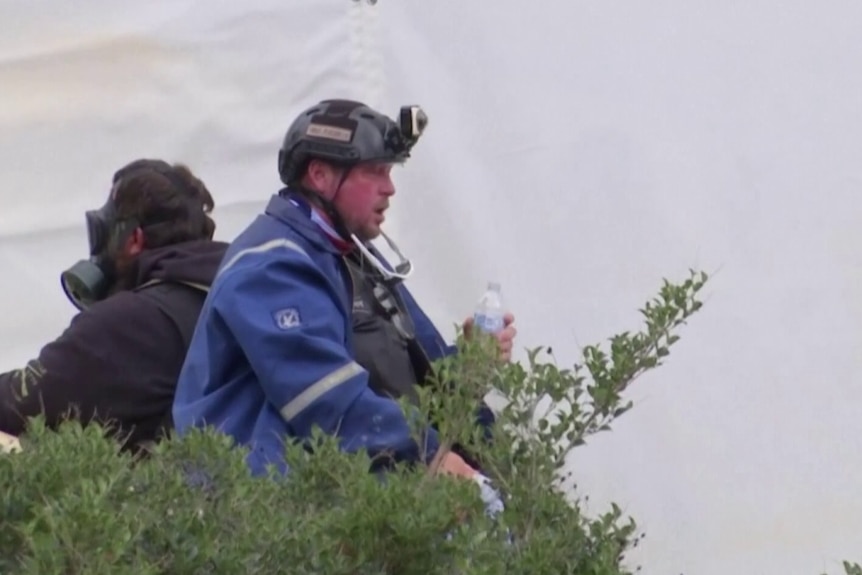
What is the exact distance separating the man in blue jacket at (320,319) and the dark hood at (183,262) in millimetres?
243

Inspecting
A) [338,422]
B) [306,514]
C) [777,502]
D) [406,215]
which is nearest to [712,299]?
[777,502]

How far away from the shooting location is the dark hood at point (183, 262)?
A: 12.1 feet

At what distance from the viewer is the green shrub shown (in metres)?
1.82

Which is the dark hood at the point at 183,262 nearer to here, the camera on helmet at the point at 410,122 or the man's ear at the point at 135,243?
the man's ear at the point at 135,243

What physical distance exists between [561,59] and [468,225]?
0.48m

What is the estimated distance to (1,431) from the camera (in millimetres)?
3658

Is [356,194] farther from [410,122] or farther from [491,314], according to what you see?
[491,314]

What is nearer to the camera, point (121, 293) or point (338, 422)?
point (338, 422)

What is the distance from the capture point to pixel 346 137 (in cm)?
354

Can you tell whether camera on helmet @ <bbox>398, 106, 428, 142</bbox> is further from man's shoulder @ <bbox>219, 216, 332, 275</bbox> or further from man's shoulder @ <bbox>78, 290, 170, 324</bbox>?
man's shoulder @ <bbox>78, 290, 170, 324</bbox>

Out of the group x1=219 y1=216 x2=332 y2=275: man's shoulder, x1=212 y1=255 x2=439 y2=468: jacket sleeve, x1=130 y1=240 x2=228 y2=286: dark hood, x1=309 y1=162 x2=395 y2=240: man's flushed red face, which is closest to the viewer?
x1=212 y1=255 x2=439 y2=468: jacket sleeve

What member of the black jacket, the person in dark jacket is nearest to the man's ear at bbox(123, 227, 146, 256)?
the person in dark jacket

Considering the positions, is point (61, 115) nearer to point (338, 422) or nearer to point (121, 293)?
point (121, 293)

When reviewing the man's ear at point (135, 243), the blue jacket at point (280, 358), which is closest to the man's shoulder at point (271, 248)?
the blue jacket at point (280, 358)
